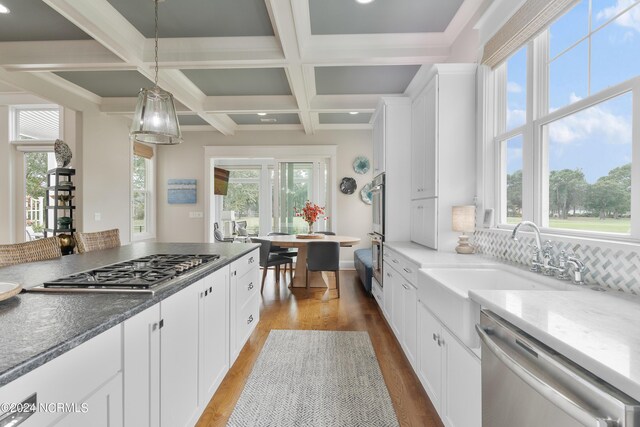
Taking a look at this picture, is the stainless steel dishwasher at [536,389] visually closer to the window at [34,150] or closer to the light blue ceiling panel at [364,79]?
the light blue ceiling panel at [364,79]

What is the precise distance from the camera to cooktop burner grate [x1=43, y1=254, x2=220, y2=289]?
1.28 metres

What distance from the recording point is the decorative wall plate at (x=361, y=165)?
20.0ft

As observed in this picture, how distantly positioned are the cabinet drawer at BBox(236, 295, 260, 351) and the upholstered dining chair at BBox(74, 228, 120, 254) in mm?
1330

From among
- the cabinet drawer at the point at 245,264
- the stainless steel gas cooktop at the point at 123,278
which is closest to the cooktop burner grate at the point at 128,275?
the stainless steel gas cooktop at the point at 123,278

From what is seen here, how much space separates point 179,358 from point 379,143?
9.77 feet

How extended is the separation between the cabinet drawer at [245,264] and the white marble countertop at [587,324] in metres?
1.64

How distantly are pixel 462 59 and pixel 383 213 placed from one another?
1.61 meters

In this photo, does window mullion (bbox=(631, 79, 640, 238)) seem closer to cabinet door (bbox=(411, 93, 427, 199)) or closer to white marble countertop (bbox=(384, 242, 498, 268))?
white marble countertop (bbox=(384, 242, 498, 268))

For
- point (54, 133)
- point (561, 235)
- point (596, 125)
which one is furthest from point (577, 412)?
point (54, 133)

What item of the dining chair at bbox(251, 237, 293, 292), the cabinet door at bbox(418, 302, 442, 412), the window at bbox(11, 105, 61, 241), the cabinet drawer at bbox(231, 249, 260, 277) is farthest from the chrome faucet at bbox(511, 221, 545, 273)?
the window at bbox(11, 105, 61, 241)

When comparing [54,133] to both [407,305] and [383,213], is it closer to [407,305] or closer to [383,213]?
[383,213]

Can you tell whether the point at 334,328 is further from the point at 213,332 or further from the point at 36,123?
the point at 36,123

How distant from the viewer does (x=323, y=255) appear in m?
4.27

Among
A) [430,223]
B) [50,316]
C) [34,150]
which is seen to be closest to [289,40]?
[430,223]
